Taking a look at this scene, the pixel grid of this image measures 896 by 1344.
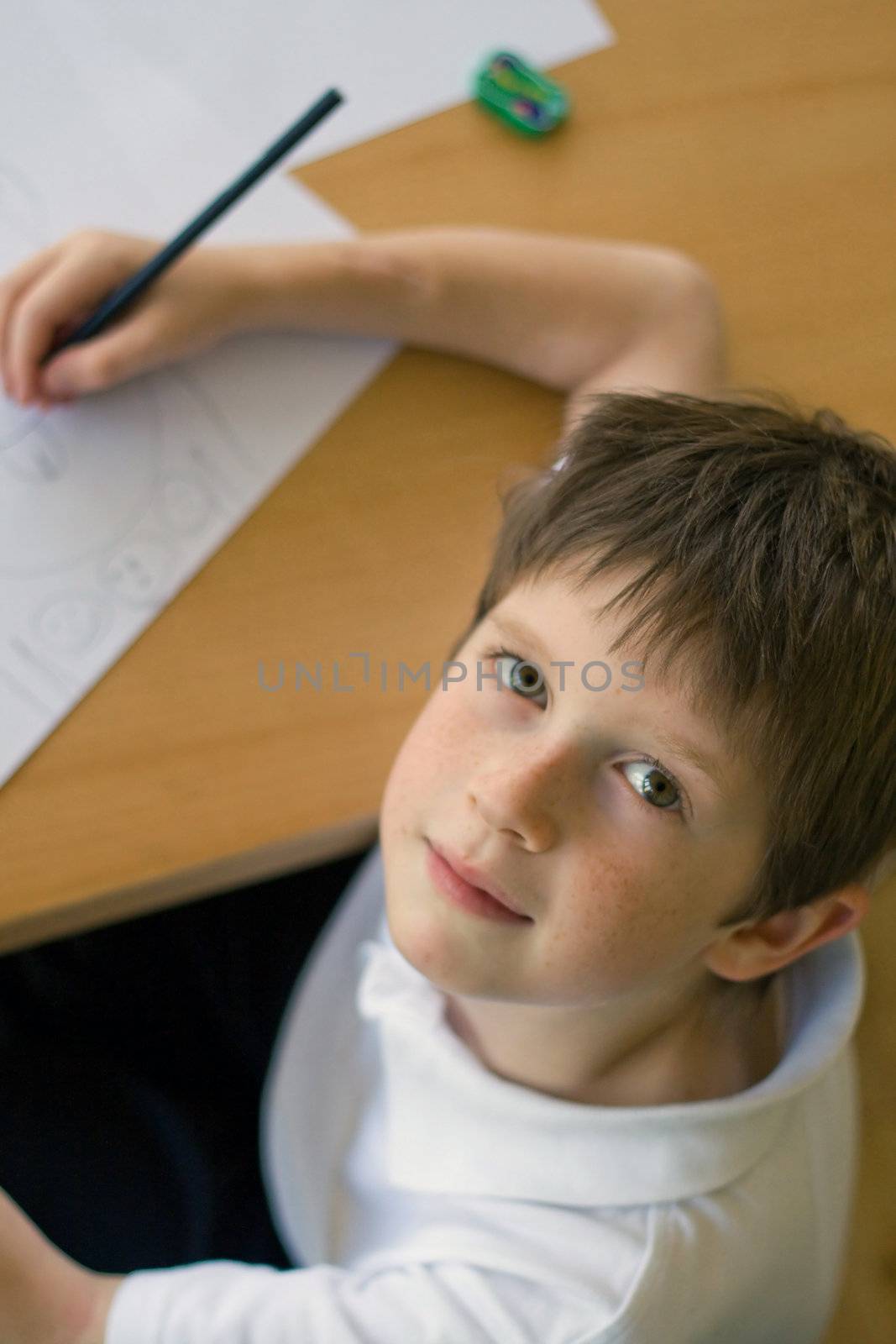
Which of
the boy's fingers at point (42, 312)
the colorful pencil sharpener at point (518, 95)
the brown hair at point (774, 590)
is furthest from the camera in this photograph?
the colorful pencil sharpener at point (518, 95)

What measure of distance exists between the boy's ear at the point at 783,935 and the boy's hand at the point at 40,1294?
31 centimetres

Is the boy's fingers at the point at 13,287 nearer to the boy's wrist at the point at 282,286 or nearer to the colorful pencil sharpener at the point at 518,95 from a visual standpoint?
the boy's wrist at the point at 282,286

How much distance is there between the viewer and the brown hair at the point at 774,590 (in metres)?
0.50

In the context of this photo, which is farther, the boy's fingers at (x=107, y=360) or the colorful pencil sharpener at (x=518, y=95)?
the colorful pencil sharpener at (x=518, y=95)

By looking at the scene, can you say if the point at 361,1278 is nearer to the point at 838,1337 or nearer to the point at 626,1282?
the point at 626,1282

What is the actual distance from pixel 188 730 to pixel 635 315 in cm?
36

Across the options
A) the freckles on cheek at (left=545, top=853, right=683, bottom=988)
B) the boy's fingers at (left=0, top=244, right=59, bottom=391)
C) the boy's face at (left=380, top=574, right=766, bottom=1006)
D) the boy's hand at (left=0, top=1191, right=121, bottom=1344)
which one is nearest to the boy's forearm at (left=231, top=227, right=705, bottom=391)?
the boy's fingers at (left=0, top=244, right=59, bottom=391)

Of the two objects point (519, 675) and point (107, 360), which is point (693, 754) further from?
point (107, 360)

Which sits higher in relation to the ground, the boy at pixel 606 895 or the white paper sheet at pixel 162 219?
the white paper sheet at pixel 162 219

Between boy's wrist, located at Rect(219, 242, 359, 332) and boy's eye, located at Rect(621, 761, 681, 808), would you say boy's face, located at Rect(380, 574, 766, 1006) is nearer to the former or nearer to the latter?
boy's eye, located at Rect(621, 761, 681, 808)

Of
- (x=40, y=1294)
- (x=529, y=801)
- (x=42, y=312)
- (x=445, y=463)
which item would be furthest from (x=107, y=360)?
(x=40, y=1294)

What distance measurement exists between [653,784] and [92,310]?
0.37 m

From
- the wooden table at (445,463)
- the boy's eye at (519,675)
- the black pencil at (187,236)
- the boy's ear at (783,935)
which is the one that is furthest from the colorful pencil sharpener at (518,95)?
the boy's ear at (783,935)

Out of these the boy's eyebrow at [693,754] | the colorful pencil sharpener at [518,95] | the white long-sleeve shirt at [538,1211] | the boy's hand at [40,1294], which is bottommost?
the white long-sleeve shirt at [538,1211]
